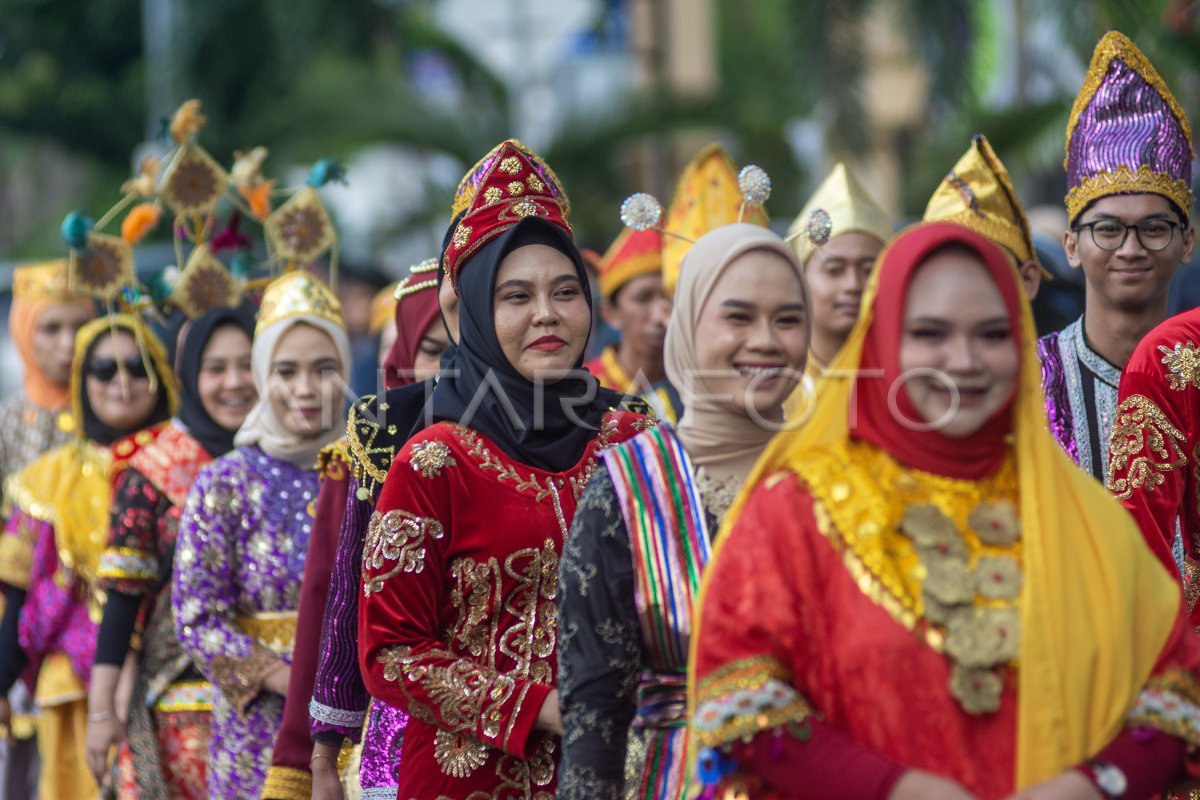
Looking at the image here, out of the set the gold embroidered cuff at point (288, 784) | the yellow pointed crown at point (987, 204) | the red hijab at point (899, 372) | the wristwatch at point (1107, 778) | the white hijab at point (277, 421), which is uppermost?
the yellow pointed crown at point (987, 204)

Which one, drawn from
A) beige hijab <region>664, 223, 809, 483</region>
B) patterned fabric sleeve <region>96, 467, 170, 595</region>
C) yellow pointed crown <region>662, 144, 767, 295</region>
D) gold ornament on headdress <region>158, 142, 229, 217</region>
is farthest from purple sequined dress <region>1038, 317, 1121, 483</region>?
gold ornament on headdress <region>158, 142, 229, 217</region>

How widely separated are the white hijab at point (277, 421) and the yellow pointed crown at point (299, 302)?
2 cm

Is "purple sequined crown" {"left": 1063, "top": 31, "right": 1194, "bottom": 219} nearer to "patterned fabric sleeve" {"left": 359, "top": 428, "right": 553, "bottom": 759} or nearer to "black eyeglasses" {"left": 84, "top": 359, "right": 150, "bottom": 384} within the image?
"patterned fabric sleeve" {"left": 359, "top": 428, "right": 553, "bottom": 759}

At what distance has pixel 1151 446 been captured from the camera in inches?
165

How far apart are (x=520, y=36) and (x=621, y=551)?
2210 cm

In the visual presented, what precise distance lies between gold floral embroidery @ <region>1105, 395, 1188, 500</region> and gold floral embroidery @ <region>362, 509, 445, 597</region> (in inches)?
63.7

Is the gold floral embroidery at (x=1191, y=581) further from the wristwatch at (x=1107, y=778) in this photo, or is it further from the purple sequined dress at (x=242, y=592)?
the purple sequined dress at (x=242, y=592)

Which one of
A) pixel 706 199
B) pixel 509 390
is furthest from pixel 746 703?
pixel 706 199

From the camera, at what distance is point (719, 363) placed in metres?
3.24

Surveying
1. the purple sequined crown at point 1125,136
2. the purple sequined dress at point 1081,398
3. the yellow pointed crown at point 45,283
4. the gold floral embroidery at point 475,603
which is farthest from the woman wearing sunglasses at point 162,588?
the purple sequined crown at point 1125,136

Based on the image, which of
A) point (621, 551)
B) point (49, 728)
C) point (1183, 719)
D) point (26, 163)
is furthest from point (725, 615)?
point (26, 163)

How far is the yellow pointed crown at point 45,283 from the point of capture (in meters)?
8.10

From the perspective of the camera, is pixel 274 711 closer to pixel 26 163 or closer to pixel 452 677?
pixel 452 677

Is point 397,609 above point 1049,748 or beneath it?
above
